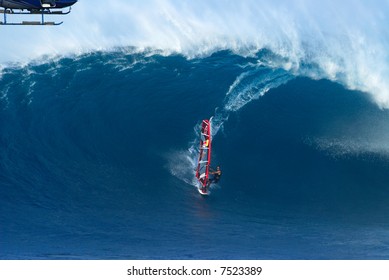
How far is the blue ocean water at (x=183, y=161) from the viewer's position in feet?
86.2

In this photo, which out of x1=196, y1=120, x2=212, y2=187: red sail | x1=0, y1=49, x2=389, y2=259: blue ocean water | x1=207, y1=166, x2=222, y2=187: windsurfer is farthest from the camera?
x1=196, y1=120, x2=212, y2=187: red sail

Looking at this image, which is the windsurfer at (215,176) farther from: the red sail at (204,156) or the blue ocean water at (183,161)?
the blue ocean water at (183,161)

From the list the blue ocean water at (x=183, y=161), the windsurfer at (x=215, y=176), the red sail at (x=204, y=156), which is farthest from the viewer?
the red sail at (x=204, y=156)

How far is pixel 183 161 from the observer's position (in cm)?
3114

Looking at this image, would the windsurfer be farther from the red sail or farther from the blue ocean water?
the blue ocean water

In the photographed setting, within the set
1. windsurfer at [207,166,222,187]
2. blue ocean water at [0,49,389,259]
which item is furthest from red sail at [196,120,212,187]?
blue ocean water at [0,49,389,259]

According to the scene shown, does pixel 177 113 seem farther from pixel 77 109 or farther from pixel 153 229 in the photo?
pixel 153 229

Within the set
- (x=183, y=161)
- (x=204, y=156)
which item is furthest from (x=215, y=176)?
(x=183, y=161)

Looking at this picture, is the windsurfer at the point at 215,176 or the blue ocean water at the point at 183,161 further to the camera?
the windsurfer at the point at 215,176

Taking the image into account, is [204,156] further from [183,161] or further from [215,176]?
[215,176]

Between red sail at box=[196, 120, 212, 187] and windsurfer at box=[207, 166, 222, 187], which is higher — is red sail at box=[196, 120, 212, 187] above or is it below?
above

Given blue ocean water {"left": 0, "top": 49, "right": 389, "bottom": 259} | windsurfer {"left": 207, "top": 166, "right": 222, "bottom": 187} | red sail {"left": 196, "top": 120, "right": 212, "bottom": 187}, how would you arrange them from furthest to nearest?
red sail {"left": 196, "top": 120, "right": 212, "bottom": 187}, windsurfer {"left": 207, "top": 166, "right": 222, "bottom": 187}, blue ocean water {"left": 0, "top": 49, "right": 389, "bottom": 259}

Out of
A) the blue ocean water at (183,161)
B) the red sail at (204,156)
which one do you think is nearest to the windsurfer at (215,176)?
the red sail at (204,156)

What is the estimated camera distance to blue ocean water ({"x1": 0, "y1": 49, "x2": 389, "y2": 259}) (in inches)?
1034
